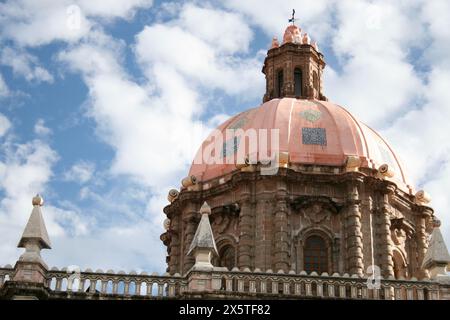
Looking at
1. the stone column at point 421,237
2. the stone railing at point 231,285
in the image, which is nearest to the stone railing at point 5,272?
the stone railing at point 231,285

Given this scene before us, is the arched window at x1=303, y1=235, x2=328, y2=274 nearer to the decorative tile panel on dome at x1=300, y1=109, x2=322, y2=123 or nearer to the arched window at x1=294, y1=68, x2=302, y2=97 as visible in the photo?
the decorative tile panel on dome at x1=300, y1=109, x2=322, y2=123

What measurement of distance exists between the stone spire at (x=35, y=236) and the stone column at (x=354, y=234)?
1345cm

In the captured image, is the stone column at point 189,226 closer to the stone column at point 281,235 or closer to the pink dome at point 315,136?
the pink dome at point 315,136

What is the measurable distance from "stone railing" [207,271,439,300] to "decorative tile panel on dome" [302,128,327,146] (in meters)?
10.7

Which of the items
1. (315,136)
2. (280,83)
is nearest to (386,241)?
(315,136)

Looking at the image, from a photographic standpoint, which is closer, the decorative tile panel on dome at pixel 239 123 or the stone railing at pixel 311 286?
the stone railing at pixel 311 286

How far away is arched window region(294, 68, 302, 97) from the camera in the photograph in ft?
157

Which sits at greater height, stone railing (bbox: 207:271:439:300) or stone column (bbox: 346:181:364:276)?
stone column (bbox: 346:181:364:276)

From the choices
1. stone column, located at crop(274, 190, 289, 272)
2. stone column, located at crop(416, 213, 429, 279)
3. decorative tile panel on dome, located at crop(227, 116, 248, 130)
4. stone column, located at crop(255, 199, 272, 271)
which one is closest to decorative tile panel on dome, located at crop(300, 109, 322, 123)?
decorative tile panel on dome, located at crop(227, 116, 248, 130)

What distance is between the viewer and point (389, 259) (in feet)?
131

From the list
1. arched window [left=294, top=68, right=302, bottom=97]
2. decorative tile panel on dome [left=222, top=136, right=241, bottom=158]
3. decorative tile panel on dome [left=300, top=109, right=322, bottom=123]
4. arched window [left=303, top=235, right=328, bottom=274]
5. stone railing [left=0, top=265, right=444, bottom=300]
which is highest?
arched window [left=294, top=68, right=302, bottom=97]

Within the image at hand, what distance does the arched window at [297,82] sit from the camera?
157 feet
